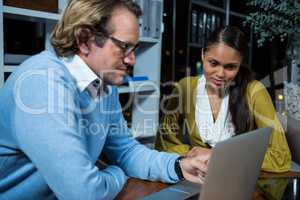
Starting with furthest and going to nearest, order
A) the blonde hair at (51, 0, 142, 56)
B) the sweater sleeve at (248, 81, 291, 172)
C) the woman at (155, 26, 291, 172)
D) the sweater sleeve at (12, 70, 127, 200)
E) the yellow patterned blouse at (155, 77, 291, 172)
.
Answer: the woman at (155, 26, 291, 172) → the yellow patterned blouse at (155, 77, 291, 172) → the sweater sleeve at (248, 81, 291, 172) → the blonde hair at (51, 0, 142, 56) → the sweater sleeve at (12, 70, 127, 200)

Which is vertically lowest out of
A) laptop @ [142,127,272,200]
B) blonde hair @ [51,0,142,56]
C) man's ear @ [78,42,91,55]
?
laptop @ [142,127,272,200]

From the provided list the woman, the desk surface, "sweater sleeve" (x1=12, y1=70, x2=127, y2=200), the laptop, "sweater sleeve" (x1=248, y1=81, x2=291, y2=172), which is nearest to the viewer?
the laptop

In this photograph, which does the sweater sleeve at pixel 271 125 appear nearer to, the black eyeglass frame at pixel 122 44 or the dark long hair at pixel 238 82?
the dark long hair at pixel 238 82

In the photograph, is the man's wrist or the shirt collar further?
the man's wrist

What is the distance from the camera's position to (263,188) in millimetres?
1124

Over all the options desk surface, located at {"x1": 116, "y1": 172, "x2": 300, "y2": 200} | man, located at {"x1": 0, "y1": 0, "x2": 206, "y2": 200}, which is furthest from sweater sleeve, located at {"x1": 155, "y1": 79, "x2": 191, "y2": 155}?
man, located at {"x1": 0, "y1": 0, "x2": 206, "y2": 200}

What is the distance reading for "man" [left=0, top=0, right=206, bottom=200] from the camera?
791 millimetres

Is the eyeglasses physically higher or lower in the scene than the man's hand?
higher

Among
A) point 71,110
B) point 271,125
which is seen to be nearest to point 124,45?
point 71,110

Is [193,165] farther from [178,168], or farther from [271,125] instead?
[271,125]

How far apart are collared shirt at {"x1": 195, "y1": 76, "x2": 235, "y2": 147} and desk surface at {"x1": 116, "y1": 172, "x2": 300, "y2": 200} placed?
49cm

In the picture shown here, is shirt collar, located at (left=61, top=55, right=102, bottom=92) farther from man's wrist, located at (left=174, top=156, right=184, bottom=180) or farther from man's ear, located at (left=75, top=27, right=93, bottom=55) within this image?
man's wrist, located at (left=174, top=156, right=184, bottom=180)

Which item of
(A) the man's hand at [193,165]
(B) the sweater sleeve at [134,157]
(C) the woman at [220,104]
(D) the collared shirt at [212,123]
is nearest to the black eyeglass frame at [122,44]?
(B) the sweater sleeve at [134,157]

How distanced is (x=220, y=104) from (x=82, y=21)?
Result: 1.08 m
